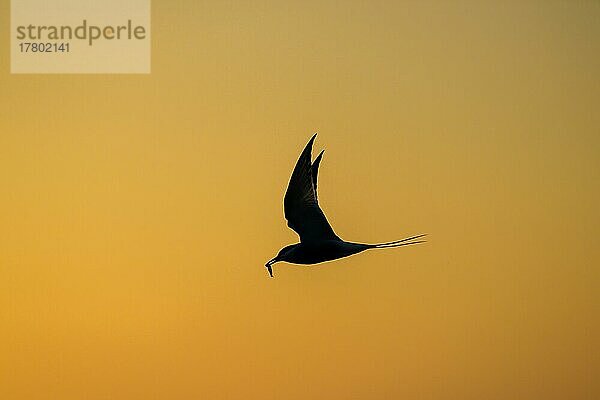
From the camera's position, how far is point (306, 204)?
7.32 ft

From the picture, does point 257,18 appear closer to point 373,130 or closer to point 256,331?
point 373,130

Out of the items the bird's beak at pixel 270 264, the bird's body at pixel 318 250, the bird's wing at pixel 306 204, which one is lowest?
the bird's beak at pixel 270 264

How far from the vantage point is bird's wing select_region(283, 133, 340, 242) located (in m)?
2.18

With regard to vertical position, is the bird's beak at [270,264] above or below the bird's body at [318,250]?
below

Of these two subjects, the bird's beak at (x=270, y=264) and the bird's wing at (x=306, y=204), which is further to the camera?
the bird's beak at (x=270, y=264)

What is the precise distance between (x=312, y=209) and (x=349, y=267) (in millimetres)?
545

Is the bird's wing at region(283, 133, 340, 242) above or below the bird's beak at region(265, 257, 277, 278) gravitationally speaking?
above

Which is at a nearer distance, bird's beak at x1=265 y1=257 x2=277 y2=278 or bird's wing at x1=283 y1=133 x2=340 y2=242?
bird's wing at x1=283 y1=133 x2=340 y2=242

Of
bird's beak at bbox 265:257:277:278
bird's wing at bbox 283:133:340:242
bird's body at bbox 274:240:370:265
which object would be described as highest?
bird's wing at bbox 283:133:340:242

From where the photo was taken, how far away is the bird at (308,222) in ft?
7.18

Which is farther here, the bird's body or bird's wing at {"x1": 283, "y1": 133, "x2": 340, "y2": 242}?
the bird's body

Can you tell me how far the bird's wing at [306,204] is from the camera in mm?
2180

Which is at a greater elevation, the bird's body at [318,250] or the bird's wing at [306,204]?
the bird's wing at [306,204]

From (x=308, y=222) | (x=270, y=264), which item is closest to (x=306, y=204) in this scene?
(x=308, y=222)
